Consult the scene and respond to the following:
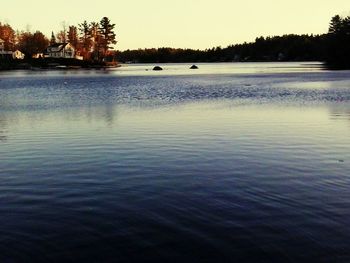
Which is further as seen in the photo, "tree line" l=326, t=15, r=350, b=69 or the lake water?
"tree line" l=326, t=15, r=350, b=69

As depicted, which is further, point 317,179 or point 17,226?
point 317,179

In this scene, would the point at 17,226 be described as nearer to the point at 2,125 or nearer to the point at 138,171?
the point at 138,171

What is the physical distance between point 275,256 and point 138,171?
9.08 metres

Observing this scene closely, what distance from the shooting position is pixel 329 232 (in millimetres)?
11156

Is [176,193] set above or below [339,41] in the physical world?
below

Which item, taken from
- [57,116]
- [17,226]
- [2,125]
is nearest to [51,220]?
[17,226]

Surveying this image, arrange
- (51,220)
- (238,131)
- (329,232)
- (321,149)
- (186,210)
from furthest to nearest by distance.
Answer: (238,131)
(321,149)
(186,210)
(51,220)
(329,232)

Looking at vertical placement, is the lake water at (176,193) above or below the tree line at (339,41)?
below

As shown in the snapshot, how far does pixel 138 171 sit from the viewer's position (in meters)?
18.0

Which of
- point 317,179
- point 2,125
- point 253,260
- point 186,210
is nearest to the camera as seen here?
point 253,260

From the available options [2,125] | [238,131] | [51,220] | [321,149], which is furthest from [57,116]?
[51,220]

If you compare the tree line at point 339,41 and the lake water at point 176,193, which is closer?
the lake water at point 176,193

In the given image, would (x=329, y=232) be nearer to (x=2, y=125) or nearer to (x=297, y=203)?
(x=297, y=203)

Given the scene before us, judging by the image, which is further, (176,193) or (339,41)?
(339,41)
